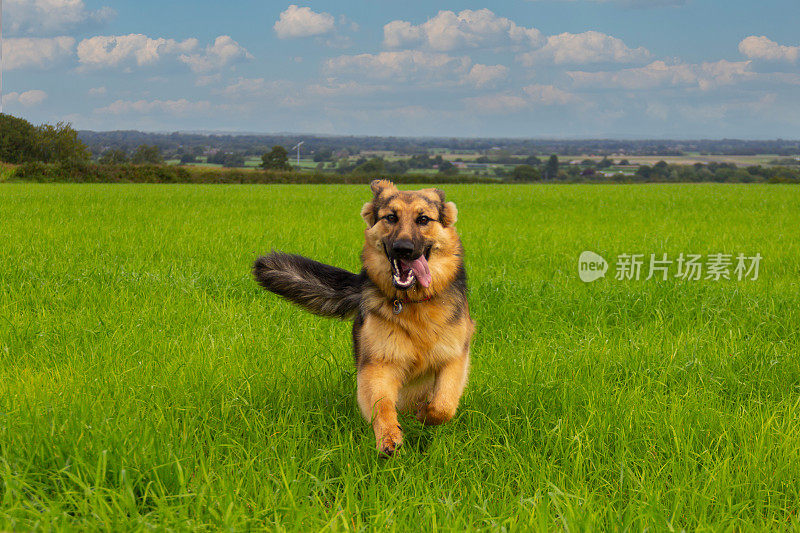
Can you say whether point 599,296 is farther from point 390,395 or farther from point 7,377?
point 7,377

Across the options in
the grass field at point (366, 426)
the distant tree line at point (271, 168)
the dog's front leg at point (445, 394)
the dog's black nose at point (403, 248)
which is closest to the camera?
the grass field at point (366, 426)

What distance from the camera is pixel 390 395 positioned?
357 cm

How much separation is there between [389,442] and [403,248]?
3.35 feet

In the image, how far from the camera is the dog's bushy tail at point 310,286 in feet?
14.5

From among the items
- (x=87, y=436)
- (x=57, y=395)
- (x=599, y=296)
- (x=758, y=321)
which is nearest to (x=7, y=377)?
(x=57, y=395)

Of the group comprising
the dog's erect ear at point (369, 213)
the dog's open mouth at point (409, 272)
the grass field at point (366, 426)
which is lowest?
the grass field at point (366, 426)

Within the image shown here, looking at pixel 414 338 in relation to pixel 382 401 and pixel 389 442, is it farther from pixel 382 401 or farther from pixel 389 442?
pixel 389 442

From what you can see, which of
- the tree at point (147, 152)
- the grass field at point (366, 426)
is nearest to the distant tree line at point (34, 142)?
the tree at point (147, 152)

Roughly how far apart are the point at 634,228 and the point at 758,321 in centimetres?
916

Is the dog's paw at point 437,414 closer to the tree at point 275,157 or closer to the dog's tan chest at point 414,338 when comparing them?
the dog's tan chest at point 414,338

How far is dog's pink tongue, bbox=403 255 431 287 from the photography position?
354 centimetres

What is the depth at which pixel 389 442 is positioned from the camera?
129 inches

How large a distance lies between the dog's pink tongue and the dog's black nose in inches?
4.1

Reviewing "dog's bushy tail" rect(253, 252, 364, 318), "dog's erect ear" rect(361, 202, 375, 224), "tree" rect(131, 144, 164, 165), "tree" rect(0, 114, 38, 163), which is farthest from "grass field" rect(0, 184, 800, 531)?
"tree" rect(0, 114, 38, 163)
